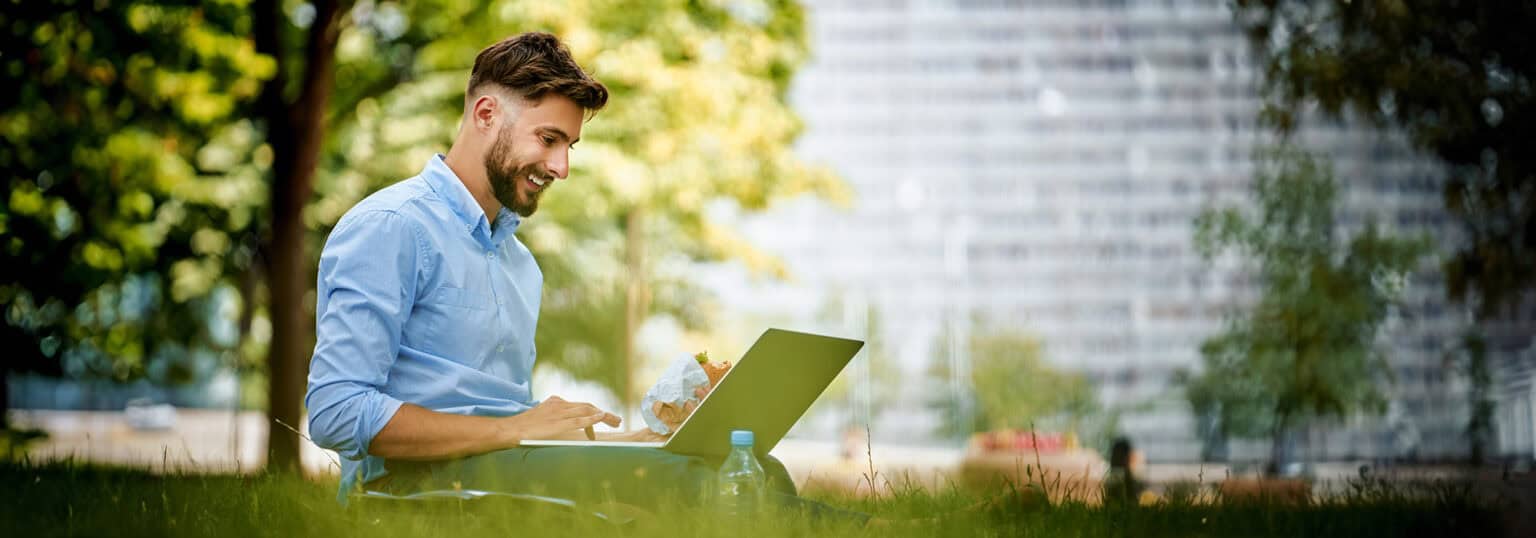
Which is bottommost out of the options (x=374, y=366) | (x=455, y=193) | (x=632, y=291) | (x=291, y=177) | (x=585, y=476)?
(x=632, y=291)

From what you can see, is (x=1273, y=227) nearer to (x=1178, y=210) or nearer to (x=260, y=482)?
(x=260, y=482)

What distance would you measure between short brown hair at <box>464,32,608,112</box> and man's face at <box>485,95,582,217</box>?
28 millimetres

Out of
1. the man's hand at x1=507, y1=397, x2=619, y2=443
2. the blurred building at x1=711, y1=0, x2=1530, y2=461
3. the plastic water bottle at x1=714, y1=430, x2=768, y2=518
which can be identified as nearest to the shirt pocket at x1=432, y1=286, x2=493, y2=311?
the man's hand at x1=507, y1=397, x2=619, y2=443

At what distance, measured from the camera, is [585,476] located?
2.80 m

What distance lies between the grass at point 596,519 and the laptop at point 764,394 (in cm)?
22

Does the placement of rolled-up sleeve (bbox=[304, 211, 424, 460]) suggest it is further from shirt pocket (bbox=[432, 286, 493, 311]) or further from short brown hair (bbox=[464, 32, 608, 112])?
short brown hair (bbox=[464, 32, 608, 112])

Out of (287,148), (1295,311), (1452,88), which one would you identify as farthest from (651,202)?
(1452,88)

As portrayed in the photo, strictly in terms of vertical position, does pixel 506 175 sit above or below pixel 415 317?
above

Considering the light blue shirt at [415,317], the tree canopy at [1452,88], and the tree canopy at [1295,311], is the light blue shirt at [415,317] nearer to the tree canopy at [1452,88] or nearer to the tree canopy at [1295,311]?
the tree canopy at [1452,88]

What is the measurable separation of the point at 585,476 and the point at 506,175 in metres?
0.72

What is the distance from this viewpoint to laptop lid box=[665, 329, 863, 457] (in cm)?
267

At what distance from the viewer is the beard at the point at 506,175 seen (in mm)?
3020

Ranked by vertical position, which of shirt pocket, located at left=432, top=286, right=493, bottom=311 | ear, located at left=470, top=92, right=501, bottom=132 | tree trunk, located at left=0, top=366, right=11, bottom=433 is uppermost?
ear, located at left=470, top=92, right=501, bottom=132

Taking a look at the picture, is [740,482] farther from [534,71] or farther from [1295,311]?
[1295,311]
